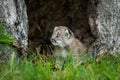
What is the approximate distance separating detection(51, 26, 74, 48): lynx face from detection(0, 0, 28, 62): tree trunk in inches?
32.9

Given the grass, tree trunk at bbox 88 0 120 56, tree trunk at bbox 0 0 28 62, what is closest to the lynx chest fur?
tree trunk at bbox 88 0 120 56

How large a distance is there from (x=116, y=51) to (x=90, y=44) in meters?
0.76

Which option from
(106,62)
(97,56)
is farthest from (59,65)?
(97,56)

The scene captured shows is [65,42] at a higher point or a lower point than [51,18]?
lower

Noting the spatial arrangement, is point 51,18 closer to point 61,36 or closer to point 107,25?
point 61,36

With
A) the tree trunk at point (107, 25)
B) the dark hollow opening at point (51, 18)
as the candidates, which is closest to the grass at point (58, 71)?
the tree trunk at point (107, 25)

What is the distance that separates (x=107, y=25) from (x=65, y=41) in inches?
35.7

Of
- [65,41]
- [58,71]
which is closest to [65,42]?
[65,41]

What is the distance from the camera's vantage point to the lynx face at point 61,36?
7004 mm

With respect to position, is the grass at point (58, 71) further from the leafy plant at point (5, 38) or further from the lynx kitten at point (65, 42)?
the lynx kitten at point (65, 42)

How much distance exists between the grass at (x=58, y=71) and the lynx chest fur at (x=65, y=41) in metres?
1.29

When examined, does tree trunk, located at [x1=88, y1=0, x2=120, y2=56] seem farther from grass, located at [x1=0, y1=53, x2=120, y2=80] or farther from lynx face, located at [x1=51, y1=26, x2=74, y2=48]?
grass, located at [x1=0, y1=53, x2=120, y2=80]

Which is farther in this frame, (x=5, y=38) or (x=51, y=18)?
(x=51, y=18)

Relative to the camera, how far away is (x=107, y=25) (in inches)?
259
